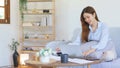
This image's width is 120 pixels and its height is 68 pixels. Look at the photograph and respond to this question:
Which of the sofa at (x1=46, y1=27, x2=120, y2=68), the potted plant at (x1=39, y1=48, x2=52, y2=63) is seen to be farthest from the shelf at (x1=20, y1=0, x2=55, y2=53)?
the potted plant at (x1=39, y1=48, x2=52, y2=63)

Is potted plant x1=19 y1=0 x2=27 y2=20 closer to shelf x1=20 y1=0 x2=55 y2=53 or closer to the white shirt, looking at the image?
shelf x1=20 y1=0 x2=55 y2=53

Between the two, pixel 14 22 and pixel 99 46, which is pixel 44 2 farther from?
pixel 99 46

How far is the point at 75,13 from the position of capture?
14.8 ft

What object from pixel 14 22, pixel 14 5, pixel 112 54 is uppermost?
pixel 14 5

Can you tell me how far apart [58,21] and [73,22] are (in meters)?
0.40

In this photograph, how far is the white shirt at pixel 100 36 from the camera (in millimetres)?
2880

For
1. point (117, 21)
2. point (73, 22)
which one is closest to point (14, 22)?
point (73, 22)

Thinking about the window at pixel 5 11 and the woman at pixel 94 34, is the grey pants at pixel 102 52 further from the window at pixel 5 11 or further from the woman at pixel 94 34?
the window at pixel 5 11

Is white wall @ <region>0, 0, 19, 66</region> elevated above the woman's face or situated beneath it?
situated beneath

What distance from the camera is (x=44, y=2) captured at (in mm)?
4918

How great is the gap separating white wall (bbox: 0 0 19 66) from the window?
8cm

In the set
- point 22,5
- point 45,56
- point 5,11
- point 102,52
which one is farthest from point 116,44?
point 5,11

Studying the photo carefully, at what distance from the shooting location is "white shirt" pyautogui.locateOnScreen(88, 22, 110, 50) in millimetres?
2880

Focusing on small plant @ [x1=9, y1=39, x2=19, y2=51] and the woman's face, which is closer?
the woman's face
